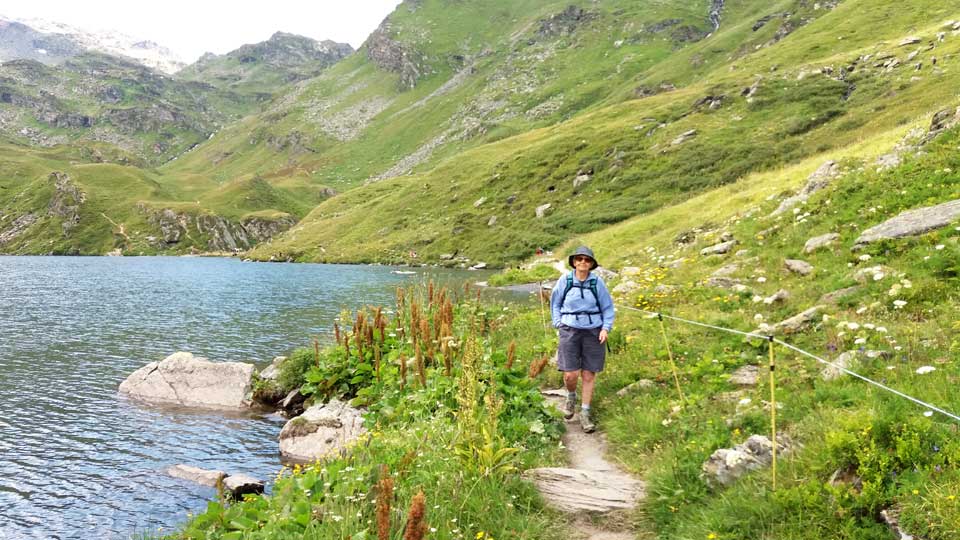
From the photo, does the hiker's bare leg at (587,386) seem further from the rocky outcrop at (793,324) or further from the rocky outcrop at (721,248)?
the rocky outcrop at (721,248)

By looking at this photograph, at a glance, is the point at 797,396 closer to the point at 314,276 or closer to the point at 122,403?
the point at 122,403

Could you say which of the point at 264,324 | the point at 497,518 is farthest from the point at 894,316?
the point at 264,324

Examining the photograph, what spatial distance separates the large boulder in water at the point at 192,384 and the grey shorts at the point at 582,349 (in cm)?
1465

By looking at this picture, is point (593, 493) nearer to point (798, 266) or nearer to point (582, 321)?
point (582, 321)

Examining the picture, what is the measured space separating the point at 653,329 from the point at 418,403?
25.7 ft

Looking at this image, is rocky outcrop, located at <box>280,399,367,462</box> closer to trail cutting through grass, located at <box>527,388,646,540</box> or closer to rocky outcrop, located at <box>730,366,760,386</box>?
trail cutting through grass, located at <box>527,388,646,540</box>

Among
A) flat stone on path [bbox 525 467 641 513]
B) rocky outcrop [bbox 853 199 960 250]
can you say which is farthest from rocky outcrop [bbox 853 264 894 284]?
flat stone on path [bbox 525 467 641 513]

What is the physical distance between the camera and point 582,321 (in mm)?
11203

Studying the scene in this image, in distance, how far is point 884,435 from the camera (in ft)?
21.2

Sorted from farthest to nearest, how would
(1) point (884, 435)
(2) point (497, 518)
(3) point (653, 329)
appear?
(3) point (653, 329) → (2) point (497, 518) → (1) point (884, 435)

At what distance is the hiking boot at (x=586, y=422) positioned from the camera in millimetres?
10826

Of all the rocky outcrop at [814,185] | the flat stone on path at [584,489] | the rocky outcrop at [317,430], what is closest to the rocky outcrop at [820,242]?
the rocky outcrop at [814,185]

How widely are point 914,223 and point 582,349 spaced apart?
36.0 ft

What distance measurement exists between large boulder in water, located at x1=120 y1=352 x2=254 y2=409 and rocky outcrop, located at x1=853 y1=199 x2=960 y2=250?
22116mm
